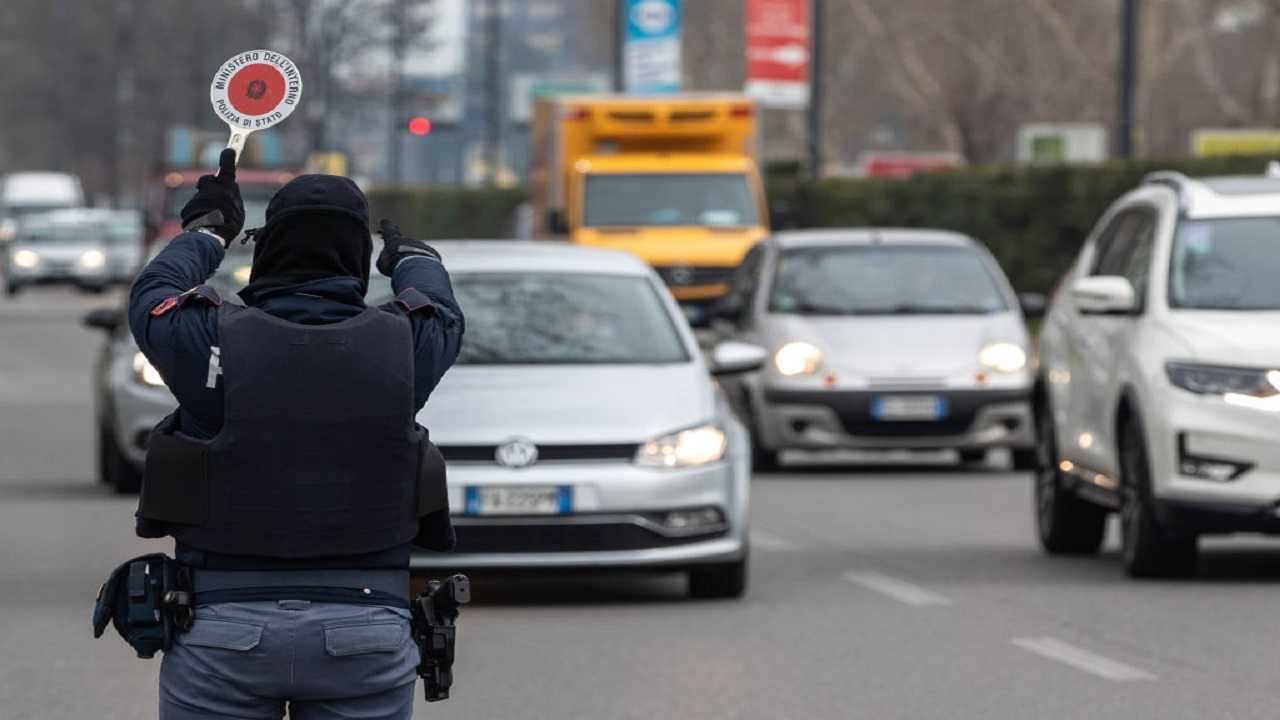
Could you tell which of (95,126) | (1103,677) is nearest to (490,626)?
(1103,677)

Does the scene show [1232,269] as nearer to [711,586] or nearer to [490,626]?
[711,586]

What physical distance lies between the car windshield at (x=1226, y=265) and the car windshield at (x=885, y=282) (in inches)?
279

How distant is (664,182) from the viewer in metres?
31.6

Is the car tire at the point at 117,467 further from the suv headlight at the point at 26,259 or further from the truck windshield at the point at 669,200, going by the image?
the suv headlight at the point at 26,259

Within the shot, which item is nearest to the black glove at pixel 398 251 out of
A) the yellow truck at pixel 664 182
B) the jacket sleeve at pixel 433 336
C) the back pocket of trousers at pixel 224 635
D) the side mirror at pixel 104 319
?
the jacket sleeve at pixel 433 336

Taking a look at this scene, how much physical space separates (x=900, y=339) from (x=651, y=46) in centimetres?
2815

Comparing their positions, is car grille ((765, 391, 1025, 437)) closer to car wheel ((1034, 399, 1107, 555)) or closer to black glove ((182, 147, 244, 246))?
car wheel ((1034, 399, 1107, 555))

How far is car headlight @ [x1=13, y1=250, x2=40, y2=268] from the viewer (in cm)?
6675

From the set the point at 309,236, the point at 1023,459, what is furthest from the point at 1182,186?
the point at 309,236

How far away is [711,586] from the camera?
504 inches

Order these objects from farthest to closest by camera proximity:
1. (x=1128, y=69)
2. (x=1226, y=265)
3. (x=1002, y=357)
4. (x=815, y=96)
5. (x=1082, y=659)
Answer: (x=815, y=96) < (x=1128, y=69) < (x=1002, y=357) < (x=1226, y=265) < (x=1082, y=659)

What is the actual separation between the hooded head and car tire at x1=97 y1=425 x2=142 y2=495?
41.8 feet

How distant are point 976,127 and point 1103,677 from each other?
176 ft

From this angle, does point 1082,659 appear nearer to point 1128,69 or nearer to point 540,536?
point 540,536
